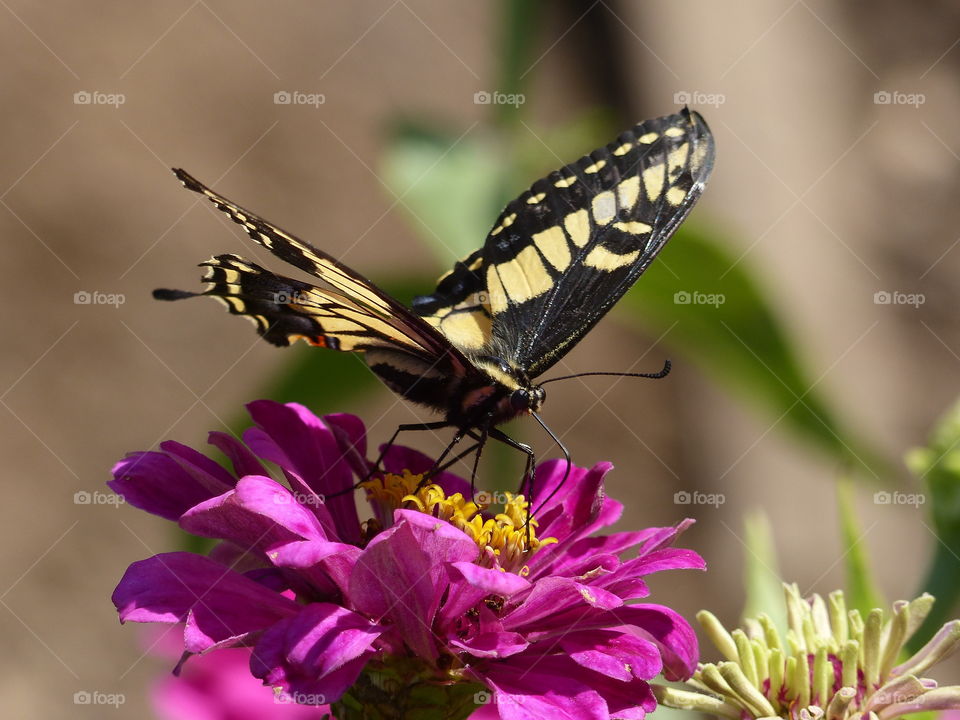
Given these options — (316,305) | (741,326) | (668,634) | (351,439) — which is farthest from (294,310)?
(741,326)

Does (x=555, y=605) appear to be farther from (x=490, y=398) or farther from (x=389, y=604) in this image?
(x=490, y=398)

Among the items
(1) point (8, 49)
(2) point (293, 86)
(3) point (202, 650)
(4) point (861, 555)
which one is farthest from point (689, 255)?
(1) point (8, 49)

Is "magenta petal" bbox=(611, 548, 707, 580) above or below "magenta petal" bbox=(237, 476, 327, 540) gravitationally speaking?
above

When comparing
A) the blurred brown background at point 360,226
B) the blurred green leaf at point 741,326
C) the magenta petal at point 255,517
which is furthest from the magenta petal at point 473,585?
the blurred brown background at point 360,226

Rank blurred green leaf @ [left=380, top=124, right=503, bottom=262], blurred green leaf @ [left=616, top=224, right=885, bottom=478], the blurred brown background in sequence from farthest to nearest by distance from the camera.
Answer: the blurred brown background < blurred green leaf @ [left=380, top=124, right=503, bottom=262] < blurred green leaf @ [left=616, top=224, right=885, bottom=478]

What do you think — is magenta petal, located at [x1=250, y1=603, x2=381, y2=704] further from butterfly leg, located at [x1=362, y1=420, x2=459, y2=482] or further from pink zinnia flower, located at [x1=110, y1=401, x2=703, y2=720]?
butterfly leg, located at [x1=362, y1=420, x2=459, y2=482]

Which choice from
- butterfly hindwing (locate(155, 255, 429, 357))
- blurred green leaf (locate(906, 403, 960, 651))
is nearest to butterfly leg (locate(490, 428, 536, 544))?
butterfly hindwing (locate(155, 255, 429, 357))

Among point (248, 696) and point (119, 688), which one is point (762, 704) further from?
point (119, 688)
